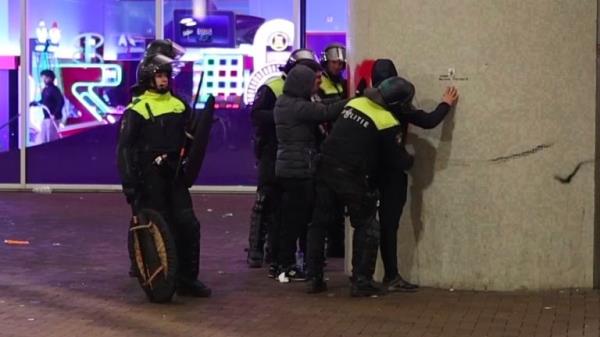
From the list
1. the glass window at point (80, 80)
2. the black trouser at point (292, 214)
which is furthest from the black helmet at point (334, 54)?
the glass window at point (80, 80)

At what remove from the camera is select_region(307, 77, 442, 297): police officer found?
7906 millimetres

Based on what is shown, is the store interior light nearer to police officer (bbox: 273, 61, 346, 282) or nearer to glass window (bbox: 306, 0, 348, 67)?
glass window (bbox: 306, 0, 348, 67)

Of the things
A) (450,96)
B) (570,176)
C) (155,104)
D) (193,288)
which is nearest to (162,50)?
(155,104)

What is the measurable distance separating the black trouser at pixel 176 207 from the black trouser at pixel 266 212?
120 cm

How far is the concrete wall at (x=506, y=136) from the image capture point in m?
8.03

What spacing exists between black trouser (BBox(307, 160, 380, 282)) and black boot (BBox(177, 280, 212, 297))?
1012 millimetres

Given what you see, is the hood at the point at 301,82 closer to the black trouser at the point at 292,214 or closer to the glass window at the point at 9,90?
the black trouser at the point at 292,214

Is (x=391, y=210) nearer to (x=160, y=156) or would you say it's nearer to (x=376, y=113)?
(x=376, y=113)

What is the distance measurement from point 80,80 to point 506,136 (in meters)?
9.39

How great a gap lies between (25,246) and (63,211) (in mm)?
3006

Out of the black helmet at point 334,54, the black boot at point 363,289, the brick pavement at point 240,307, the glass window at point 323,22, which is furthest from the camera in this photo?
the glass window at point 323,22

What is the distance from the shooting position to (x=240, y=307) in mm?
7855

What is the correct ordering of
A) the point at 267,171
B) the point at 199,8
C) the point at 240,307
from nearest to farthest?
the point at 240,307, the point at 267,171, the point at 199,8

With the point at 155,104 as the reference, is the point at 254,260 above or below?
below
